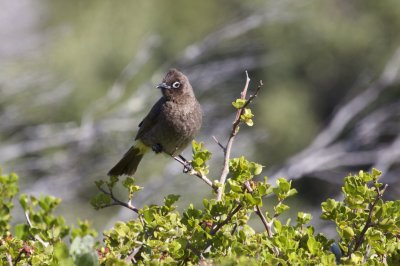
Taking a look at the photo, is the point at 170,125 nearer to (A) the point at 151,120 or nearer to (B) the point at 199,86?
(A) the point at 151,120

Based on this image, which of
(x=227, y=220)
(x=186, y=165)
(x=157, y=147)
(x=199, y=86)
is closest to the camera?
(x=227, y=220)

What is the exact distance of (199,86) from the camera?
487 inches

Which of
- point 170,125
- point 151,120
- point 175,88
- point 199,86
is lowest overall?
point 170,125

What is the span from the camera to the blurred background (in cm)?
1109

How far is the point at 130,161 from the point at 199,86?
645cm

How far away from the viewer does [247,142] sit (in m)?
13.0

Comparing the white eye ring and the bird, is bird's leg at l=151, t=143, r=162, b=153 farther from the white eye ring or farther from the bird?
the white eye ring

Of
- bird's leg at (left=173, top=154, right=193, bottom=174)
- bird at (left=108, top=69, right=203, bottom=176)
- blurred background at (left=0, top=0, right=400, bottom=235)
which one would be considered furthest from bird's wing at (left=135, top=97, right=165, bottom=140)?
blurred background at (left=0, top=0, right=400, bottom=235)

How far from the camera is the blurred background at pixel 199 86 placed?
11.1m

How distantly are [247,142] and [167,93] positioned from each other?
7126 mm

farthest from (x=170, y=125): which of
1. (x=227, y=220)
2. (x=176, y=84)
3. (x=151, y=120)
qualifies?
(x=227, y=220)

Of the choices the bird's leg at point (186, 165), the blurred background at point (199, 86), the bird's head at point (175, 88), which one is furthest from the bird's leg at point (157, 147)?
the blurred background at point (199, 86)

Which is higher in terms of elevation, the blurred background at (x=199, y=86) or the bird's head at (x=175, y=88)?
the blurred background at (x=199, y=86)

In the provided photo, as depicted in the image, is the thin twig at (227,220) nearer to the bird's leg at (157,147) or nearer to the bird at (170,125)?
the bird at (170,125)
